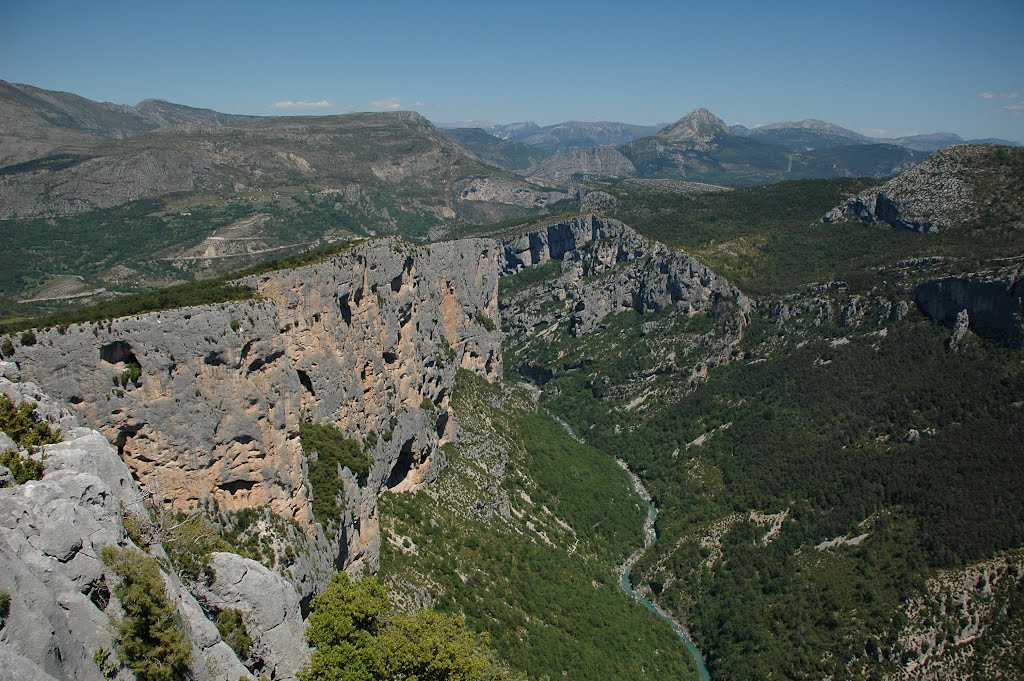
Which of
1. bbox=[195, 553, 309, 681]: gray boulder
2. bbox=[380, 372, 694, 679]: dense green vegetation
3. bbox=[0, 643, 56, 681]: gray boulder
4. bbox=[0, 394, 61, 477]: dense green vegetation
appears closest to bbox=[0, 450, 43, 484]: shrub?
bbox=[0, 394, 61, 477]: dense green vegetation

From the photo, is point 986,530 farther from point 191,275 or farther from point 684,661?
point 191,275

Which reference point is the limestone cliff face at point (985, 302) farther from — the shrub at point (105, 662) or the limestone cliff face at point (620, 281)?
the shrub at point (105, 662)

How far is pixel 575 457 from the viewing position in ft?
379

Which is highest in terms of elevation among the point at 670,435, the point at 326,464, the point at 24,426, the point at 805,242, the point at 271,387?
the point at 805,242

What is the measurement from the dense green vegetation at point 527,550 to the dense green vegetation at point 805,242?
6651 centimetres

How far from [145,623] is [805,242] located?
16148 centimetres

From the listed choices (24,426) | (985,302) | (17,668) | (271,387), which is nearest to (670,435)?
(985,302)

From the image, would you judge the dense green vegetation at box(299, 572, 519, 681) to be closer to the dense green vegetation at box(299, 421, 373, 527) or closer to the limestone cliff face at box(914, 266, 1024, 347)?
the dense green vegetation at box(299, 421, 373, 527)

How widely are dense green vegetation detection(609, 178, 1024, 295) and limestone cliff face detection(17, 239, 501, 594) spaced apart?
9438 centimetres

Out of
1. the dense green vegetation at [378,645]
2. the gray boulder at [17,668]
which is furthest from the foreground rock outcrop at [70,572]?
the dense green vegetation at [378,645]

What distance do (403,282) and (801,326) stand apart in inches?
3449

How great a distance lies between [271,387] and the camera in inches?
1852

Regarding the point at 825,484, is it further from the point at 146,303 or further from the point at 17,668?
the point at 17,668

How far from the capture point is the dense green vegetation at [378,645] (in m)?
33.8
